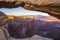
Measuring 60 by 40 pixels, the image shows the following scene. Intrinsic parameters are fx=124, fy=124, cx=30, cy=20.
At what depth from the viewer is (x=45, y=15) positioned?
3.76ft

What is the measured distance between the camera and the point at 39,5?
3.33ft

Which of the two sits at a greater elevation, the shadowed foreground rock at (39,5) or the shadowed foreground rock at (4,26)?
the shadowed foreground rock at (39,5)

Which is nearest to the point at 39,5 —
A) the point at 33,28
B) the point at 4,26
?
the point at 33,28

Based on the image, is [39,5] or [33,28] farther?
[33,28]

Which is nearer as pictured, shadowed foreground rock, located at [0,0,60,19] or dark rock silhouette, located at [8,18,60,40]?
shadowed foreground rock, located at [0,0,60,19]

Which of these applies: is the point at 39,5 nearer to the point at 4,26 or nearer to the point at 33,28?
the point at 33,28

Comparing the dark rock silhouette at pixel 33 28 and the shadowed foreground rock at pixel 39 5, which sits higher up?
the shadowed foreground rock at pixel 39 5

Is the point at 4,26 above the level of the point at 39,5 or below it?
below

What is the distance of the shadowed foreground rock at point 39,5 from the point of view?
0.97m

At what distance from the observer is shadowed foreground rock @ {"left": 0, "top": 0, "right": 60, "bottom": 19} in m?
0.97

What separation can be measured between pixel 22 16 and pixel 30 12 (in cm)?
9

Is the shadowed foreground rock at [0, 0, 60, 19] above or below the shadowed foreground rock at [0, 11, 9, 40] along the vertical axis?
above

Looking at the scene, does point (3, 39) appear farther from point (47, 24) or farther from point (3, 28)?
point (47, 24)

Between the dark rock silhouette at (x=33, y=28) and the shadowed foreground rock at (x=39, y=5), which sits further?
the dark rock silhouette at (x=33, y=28)
